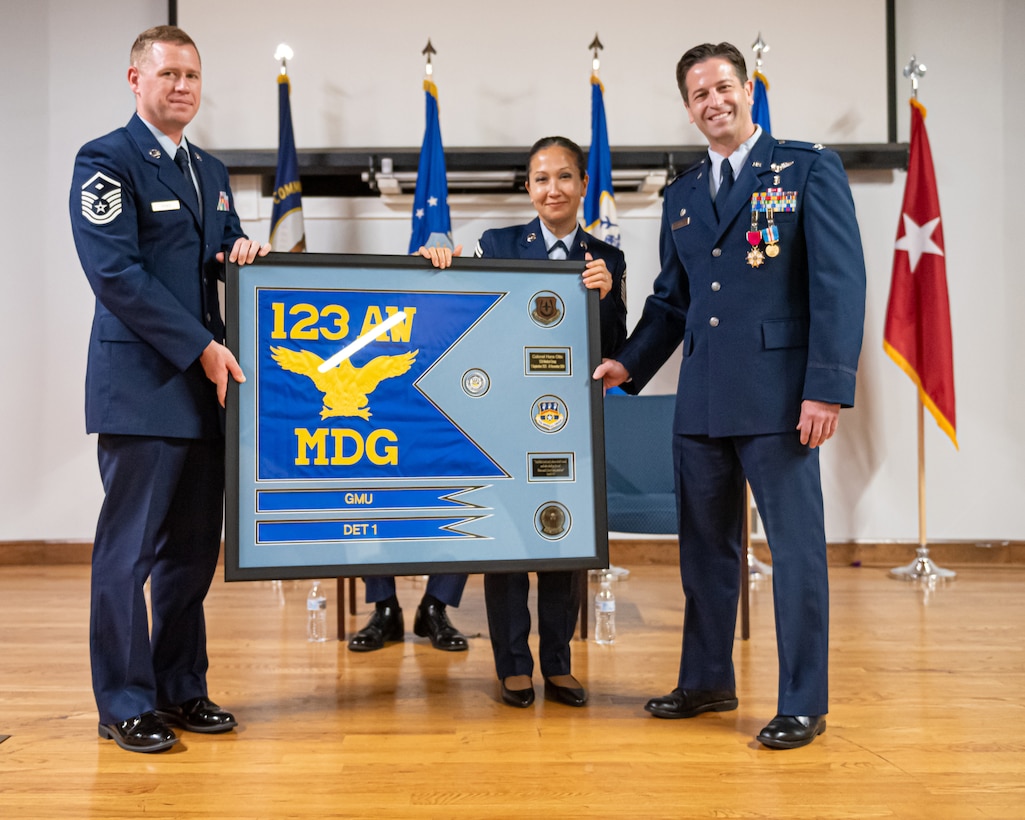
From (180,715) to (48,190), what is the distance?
3.74 metres

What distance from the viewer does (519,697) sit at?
2400mm

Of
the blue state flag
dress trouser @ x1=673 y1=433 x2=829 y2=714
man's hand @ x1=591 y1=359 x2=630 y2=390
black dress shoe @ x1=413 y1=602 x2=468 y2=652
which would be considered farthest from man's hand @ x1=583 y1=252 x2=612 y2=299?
the blue state flag

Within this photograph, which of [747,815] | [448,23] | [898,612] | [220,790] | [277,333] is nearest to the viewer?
[747,815]

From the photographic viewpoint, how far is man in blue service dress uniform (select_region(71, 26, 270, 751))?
6.74ft

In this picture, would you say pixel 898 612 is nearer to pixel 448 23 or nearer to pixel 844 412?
pixel 844 412

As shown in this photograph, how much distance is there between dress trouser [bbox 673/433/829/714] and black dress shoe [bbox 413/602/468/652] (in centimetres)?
97

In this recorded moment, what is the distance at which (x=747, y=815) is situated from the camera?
167cm

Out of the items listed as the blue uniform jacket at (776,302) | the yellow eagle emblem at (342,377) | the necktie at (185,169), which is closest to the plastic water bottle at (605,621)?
the blue uniform jacket at (776,302)

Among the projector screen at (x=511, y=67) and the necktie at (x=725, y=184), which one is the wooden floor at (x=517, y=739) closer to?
the necktie at (x=725, y=184)

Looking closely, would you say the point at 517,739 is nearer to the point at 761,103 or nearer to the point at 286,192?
the point at 286,192

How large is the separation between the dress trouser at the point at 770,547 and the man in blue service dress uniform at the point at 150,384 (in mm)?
1169

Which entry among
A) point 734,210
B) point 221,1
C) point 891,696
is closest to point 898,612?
point 891,696

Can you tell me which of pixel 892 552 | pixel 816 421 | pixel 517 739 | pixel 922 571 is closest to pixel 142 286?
pixel 517 739

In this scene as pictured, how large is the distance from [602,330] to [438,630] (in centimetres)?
126
